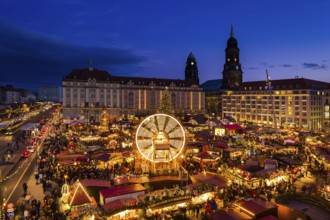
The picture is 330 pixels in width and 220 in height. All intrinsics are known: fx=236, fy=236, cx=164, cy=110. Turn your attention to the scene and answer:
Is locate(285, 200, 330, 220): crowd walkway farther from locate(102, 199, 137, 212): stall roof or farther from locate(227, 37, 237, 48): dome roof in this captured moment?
locate(227, 37, 237, 48): dome roof

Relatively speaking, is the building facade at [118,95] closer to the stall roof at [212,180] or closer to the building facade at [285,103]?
the building facade at [285,103]

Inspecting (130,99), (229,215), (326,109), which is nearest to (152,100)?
(130,99)

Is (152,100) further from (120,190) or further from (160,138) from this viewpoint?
(120,190)

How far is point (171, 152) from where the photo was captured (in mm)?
25000

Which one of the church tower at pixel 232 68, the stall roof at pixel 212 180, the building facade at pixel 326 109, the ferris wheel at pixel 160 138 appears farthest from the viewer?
the church tower at pixel 232 68

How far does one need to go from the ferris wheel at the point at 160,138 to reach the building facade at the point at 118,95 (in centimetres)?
5204

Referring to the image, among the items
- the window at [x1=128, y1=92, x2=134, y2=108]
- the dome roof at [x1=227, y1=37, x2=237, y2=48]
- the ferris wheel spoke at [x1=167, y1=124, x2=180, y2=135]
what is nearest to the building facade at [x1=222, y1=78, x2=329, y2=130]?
the dome roof at [x1=227, y1=37, x2=237, y2=48]

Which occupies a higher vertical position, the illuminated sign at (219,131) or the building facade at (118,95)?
the building facade at (118,95)

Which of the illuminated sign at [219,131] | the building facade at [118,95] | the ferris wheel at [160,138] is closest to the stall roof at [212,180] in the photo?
the ferris wheel at [160,138]

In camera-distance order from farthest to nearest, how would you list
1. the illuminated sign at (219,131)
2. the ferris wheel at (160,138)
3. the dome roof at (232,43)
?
the dome roof at (232,43) < the illuminated sign at (219,131) < the ferris wheel at (160,138)

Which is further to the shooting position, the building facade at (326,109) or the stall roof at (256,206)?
the building facade at (326,109)

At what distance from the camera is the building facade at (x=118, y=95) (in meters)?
76.9

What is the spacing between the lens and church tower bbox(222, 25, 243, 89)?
3883 inches

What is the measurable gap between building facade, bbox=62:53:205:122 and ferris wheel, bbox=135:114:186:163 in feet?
171
